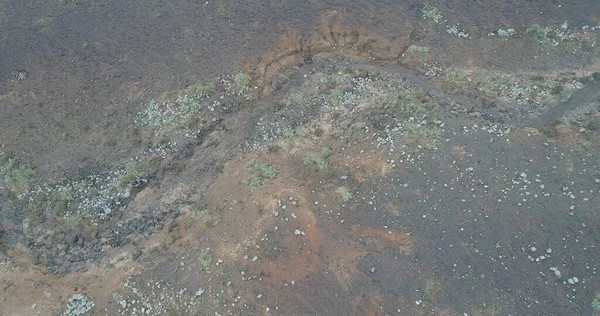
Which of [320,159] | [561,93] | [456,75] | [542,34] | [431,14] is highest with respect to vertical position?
[431,14]

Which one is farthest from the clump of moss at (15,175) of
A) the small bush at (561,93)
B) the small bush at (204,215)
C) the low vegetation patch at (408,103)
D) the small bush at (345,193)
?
the small bush at (561,93)

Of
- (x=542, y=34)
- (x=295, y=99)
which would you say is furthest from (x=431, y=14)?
(x=295, y=99)

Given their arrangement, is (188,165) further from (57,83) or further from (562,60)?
(562,60)

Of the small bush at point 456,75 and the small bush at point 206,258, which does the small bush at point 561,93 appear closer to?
the small bush at point 456,75

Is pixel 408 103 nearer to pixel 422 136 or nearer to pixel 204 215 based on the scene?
pixel 422 136

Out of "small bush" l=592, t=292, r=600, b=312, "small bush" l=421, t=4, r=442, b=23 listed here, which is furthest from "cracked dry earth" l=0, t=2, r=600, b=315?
"small bush" l=421, t=4, r=442, b=23

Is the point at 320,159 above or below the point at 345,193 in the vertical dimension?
above

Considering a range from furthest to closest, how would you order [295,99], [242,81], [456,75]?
Answer: 1. [242,81]
2. [456,75]
3. [295,99]
